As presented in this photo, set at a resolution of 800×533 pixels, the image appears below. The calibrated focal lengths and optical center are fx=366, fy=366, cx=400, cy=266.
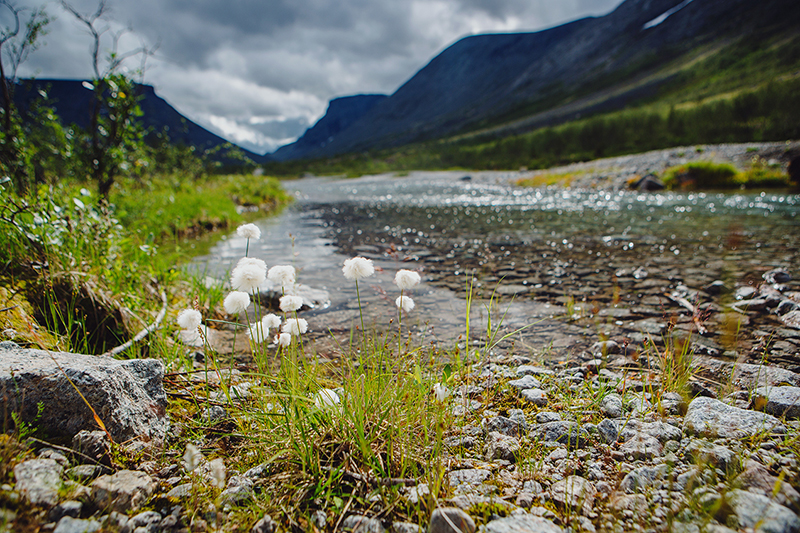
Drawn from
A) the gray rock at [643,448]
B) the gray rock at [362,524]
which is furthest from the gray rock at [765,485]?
the gray rock at [362,524]

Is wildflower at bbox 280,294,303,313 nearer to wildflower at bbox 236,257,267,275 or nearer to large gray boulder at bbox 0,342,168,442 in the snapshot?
wildflower at bbox 236,257,267,275

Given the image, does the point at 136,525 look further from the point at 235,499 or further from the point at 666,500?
the point at 666,500

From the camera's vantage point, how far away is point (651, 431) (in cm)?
256

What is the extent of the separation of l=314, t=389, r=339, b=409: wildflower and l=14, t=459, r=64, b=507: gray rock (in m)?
1.30

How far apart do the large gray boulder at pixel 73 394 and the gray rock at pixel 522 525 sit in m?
2.16

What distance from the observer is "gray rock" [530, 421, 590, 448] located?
2598 millimetres

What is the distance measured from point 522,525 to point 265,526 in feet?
4.26

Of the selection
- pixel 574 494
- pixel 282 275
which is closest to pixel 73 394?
pixel 282 275

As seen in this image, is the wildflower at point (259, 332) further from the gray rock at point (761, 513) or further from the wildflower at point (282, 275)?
the gray rock at point (761, 513)

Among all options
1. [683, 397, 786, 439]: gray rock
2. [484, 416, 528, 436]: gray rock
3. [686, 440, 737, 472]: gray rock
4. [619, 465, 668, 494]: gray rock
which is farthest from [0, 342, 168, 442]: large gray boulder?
[683, 397, 786, 439]: gray rock

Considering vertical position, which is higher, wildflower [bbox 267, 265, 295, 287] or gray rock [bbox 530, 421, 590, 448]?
wildflower [bbox 267, 265, 295, 287]

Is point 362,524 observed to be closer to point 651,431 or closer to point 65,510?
point 65,510

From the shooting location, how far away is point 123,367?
244 cm

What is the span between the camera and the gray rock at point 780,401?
2633 millimetres
